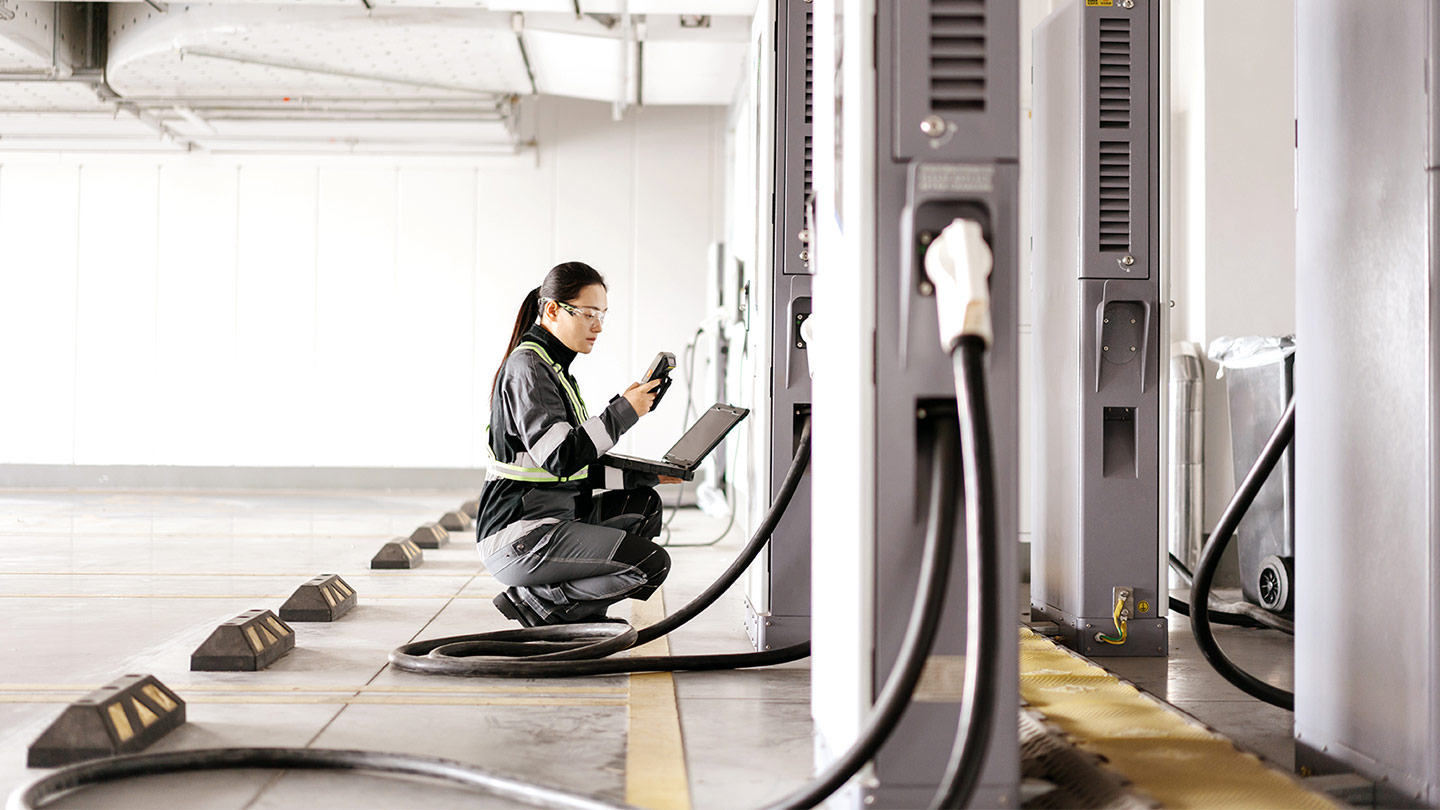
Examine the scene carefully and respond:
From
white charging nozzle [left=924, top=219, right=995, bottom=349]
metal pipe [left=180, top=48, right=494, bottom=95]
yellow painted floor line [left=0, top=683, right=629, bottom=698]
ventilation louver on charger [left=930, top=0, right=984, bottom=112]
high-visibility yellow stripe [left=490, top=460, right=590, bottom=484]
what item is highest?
metal pipe [left=180, top=48, right=494, bottom=95]

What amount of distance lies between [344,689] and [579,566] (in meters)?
0.96

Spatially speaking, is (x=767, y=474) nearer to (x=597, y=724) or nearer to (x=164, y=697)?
(x=597, y=724)

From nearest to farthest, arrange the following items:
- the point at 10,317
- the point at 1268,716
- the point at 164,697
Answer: the point at 164,697, the point at 1268,716, the point at 10,317

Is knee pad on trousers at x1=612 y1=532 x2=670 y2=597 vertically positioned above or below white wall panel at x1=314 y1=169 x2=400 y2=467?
below

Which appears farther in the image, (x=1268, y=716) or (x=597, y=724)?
(x=1268, y=716)

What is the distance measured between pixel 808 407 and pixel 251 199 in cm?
984

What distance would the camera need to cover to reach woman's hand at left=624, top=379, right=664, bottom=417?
4152 millimetres

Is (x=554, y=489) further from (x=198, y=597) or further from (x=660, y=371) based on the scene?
(x=198, y=597)

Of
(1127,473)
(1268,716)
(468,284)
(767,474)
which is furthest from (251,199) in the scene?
(1268,716)

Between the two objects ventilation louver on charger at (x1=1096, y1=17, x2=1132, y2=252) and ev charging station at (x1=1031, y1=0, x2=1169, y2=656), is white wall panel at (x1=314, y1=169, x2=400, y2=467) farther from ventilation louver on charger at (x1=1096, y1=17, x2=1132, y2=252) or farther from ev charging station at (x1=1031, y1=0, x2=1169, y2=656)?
ventilation louver on charger at (x1=1096, y1=17, x2=1132, y2=252)

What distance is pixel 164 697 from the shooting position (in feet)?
10.2

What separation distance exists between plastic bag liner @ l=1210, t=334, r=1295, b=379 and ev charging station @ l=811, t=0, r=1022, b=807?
3425 millimetres

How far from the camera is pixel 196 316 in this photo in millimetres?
12312

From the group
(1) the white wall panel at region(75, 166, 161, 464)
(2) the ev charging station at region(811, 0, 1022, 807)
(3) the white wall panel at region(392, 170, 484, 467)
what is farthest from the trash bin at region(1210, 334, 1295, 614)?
(1) the white wall panel at region(75, 166, 161, 464)
